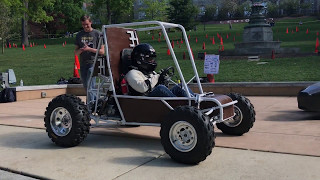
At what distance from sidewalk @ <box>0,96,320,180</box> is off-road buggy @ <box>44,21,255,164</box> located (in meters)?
0.20

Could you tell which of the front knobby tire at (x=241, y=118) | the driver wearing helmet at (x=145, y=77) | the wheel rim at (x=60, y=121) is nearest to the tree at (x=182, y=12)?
the front knobby tire at (x=241, y=118)

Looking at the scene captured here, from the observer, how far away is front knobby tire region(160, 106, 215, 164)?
13.7ft

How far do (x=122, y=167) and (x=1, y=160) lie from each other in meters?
1.65

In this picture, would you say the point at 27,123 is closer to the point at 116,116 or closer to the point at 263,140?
the point at 116,116

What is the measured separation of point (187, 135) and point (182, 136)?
2.4 inches

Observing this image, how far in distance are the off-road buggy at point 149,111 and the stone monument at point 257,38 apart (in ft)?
49.2

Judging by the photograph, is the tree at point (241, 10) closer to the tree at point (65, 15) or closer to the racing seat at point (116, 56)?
the tree at point (65, 15)

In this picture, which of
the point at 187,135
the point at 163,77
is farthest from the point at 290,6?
the point at 187,135

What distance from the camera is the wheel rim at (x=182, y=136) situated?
171 inches

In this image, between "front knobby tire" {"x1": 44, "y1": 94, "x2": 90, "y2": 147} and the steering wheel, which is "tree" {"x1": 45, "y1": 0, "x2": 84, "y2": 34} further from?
the steering wheel

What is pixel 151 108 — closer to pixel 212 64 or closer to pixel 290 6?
pixel 212 64

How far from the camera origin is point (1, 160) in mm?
4789

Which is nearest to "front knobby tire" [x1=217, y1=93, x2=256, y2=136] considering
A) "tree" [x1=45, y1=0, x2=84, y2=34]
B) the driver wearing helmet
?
the driver wearing helmet

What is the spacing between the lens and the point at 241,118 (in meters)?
5.54
